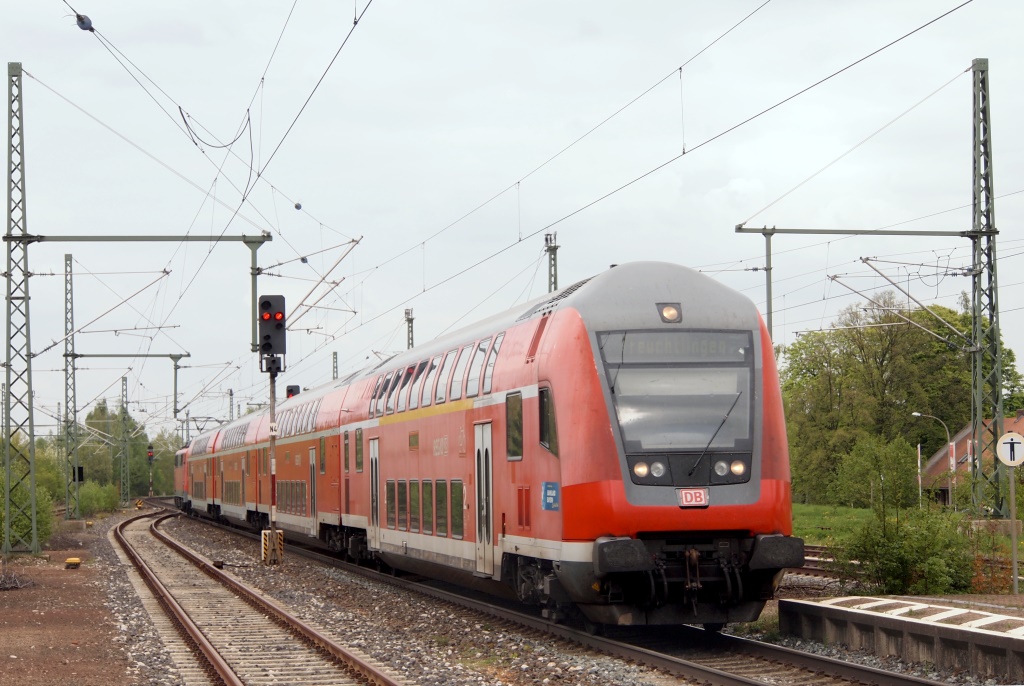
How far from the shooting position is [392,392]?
70.2 ft

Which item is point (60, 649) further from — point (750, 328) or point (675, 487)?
point (750, 328)

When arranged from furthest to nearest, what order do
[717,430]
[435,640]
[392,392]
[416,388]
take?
[392,392] < [416,388] < [435,640] < [717,430]

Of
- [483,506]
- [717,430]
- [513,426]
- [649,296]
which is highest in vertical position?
[649,296]

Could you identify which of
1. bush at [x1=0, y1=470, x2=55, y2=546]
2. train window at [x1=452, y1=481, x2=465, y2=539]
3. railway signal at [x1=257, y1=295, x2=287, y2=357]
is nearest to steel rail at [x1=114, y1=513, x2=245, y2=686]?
train window at [x1=452, y1=481, x2=465, y2=539]

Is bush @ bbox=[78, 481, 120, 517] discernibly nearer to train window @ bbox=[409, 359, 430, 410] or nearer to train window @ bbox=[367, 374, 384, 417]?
train window @ bbox=[367, 374, 384, 417]

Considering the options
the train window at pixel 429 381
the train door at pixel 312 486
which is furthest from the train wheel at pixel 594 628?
the train door at pixel 312 486

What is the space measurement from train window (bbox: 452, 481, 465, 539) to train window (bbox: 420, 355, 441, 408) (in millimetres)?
2043

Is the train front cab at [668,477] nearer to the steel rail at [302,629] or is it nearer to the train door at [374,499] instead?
the steel rail at [302,629]

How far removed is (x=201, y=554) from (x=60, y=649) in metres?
18.4

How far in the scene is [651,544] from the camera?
12.5 metres

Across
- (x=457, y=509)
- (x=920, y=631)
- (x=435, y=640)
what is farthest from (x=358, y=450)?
(x=920, y=631)

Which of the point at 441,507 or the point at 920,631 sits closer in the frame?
the point at 920,631

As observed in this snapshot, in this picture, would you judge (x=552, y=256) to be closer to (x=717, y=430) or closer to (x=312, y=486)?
(x=312, y=486)

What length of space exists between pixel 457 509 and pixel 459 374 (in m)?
1.88
